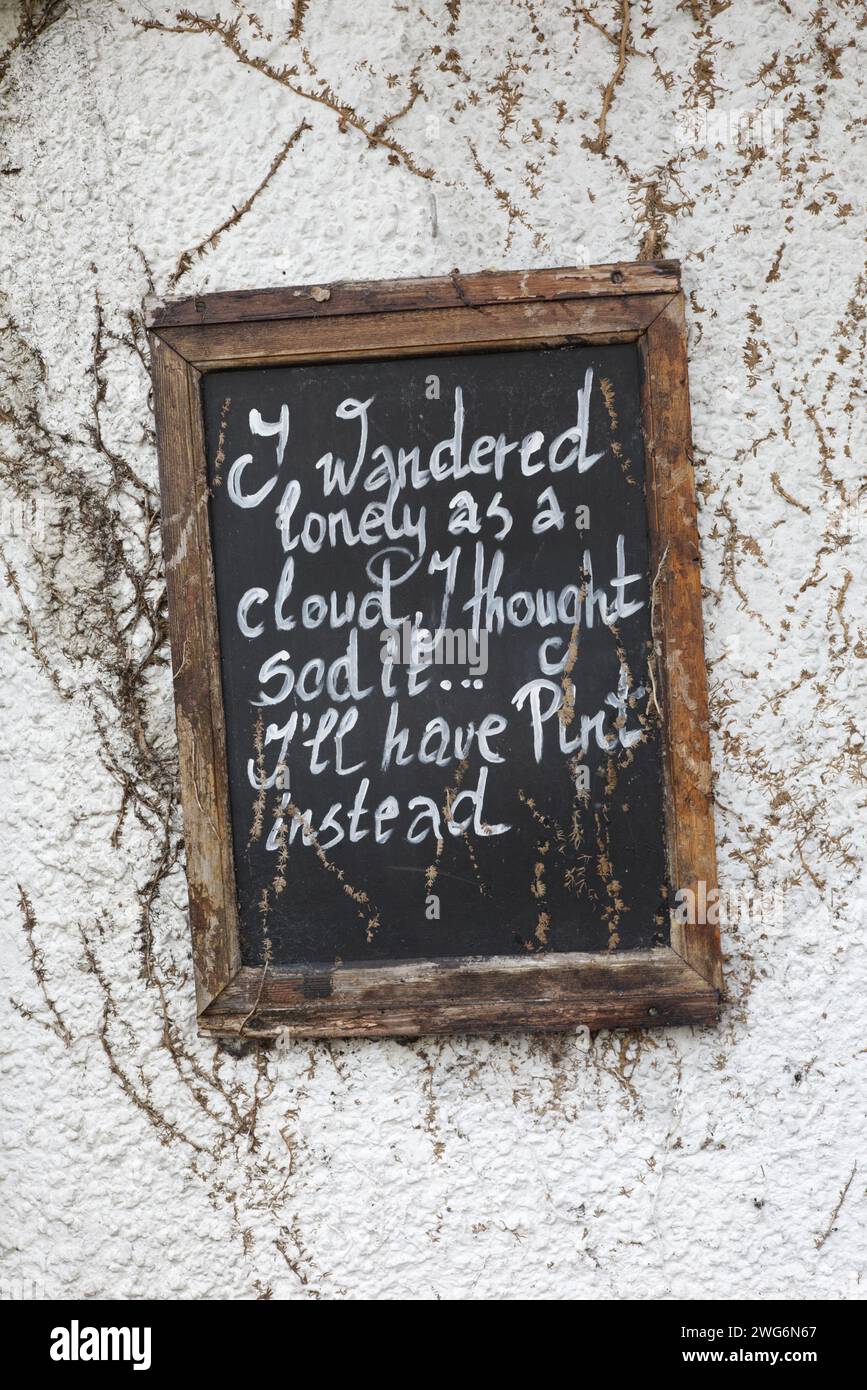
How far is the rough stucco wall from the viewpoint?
1.53m

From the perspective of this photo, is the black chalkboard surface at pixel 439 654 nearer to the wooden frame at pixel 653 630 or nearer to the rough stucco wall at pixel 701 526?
the wooden frame at pixel 653 630

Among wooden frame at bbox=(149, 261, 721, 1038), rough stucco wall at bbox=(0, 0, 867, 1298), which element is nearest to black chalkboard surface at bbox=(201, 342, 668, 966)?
wooden frame at bbox=(149, 261, 721, 1038)

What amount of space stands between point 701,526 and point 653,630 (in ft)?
0.62

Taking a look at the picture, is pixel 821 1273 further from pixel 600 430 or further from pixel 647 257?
pixel 647 257

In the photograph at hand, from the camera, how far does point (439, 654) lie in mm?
1534

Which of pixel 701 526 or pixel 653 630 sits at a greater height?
pixel 701 526

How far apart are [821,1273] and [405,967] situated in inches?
31.8

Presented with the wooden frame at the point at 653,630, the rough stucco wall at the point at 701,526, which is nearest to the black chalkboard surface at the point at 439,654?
the wooden frame at the point at 653,630

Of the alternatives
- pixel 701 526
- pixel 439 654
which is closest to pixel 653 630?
pixel 701 526

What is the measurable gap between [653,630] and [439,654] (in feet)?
1.09

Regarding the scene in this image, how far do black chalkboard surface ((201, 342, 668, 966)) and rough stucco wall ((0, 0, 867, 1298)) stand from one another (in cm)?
15

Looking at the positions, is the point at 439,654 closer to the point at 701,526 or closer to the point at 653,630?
the point at 653,630

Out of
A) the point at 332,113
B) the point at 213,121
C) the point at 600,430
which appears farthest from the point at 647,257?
the point at 213,121

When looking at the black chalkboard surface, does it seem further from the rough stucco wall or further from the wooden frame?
the rough stucco wall
